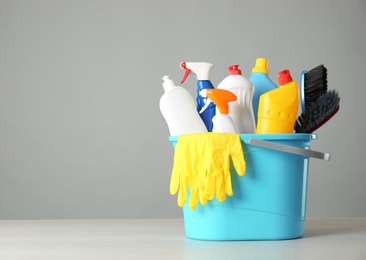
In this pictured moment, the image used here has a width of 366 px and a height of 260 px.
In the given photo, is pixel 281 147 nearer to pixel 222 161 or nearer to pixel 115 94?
pixel 222 161

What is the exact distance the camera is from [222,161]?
96 cm

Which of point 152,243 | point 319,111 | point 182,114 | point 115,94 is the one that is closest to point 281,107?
point 319,111

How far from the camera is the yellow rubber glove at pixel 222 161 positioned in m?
0.95

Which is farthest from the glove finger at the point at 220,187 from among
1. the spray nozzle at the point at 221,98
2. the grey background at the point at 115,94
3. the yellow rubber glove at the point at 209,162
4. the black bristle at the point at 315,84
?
the grey background at the point at 115,94

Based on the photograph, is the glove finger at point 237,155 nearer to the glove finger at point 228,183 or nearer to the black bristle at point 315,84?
the glove finger at point 228,183

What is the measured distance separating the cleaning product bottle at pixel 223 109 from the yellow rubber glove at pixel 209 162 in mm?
27

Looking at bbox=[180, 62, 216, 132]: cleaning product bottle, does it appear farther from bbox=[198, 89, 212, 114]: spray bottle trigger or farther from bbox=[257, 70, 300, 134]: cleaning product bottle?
bbox=[257, 70, 300, 134]: cleaning product bottle

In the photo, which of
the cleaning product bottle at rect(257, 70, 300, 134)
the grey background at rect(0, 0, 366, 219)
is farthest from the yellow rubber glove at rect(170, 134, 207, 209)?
the grey background at rect(0, 0, 366, 219)

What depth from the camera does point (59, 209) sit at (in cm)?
279

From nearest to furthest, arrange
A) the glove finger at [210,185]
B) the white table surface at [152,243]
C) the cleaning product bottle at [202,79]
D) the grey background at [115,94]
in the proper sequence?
1. the white table surface at [152,243]
2. the glove finger at [210,185]
3. the cleaning product bottle at [202,79]
4. the grey background at [115,94]

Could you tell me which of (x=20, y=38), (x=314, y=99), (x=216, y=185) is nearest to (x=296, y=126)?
(x=314, y=99)

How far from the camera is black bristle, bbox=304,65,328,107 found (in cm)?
104

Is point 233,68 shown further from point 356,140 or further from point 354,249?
point 356,140

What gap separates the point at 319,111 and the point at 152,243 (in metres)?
0.34
